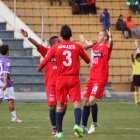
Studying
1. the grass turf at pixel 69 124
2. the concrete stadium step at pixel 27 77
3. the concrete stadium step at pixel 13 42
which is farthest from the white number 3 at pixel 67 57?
the concrete stadium step at pixel 13 42

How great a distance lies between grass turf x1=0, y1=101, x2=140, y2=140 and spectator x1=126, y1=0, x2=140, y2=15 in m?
11.6

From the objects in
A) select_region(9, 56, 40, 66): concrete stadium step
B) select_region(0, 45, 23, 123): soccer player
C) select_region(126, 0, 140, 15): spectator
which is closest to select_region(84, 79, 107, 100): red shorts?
select_region(0, 45, 23, 123): soccer player

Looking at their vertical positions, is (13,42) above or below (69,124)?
above

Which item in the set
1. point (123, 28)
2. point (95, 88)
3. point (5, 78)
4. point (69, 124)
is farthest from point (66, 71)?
point (123, 28)

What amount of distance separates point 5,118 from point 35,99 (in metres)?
8.15

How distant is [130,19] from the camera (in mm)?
27766

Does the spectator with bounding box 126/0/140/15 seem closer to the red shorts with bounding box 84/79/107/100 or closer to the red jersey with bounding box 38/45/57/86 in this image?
the red shorts with bounding box 84/79/107/100

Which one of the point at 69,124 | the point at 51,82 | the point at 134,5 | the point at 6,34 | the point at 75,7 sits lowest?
the point at 69,124

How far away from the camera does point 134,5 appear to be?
2942cm

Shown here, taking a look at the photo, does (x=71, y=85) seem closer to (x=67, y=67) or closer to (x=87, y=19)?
(x=67, y=67)

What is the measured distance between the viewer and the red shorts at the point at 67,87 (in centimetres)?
1016

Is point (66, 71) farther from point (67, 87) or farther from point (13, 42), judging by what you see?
point (13, 42)

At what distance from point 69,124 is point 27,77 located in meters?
10.8

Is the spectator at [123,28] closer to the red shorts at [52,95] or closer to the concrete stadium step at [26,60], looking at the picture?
the concrete stadium step at [26,60]
